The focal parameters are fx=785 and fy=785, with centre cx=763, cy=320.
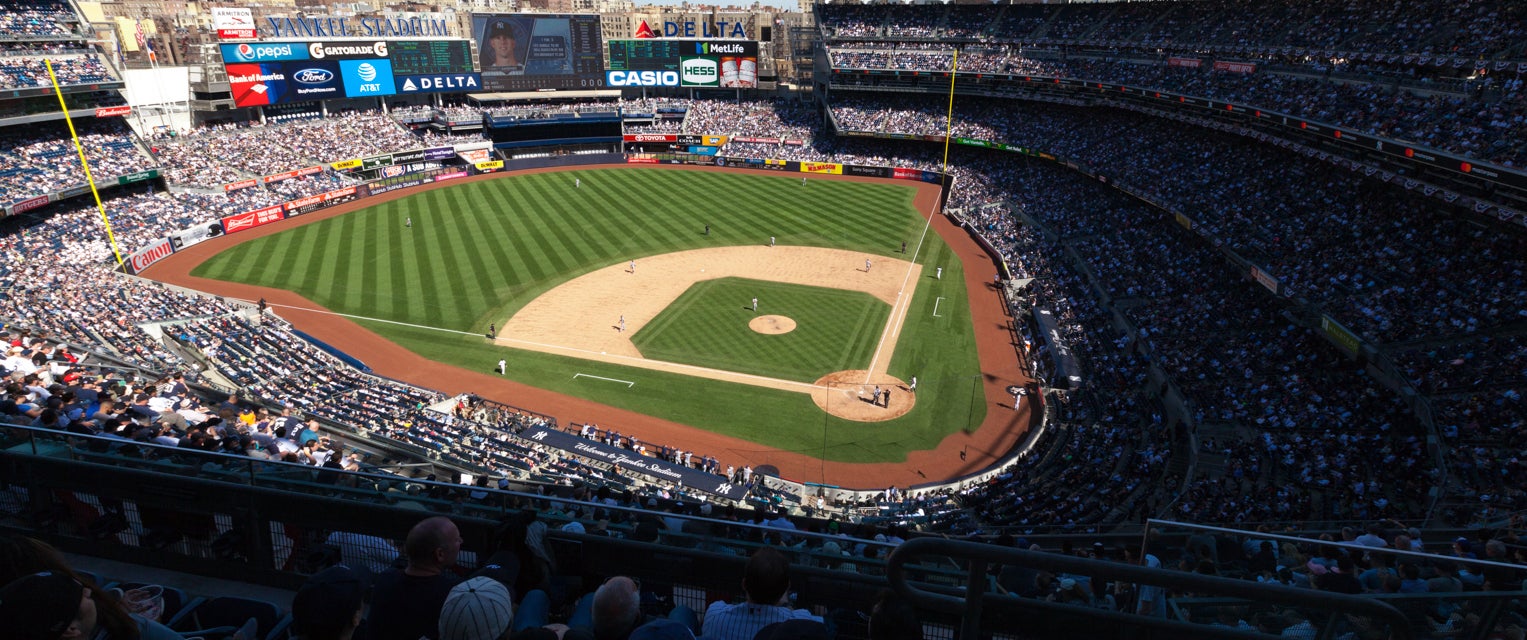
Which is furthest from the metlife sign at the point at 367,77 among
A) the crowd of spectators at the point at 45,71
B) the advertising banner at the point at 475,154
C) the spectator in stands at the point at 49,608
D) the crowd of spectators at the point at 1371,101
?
the spectator in stands at the point at 49,608

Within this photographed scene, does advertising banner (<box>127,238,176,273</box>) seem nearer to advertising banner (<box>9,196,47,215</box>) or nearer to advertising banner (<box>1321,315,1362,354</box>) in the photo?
advertising banner (<box>9,196,47,215</box>)

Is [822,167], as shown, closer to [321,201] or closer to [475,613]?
[321,201]

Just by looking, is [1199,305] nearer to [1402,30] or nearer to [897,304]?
[897,304]

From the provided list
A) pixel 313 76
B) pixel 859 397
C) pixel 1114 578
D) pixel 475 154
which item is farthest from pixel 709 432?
pixel 313 76

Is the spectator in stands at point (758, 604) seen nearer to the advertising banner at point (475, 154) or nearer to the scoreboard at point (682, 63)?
the advertising banner at point (475, 154)

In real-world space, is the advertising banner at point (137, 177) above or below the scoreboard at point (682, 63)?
below
